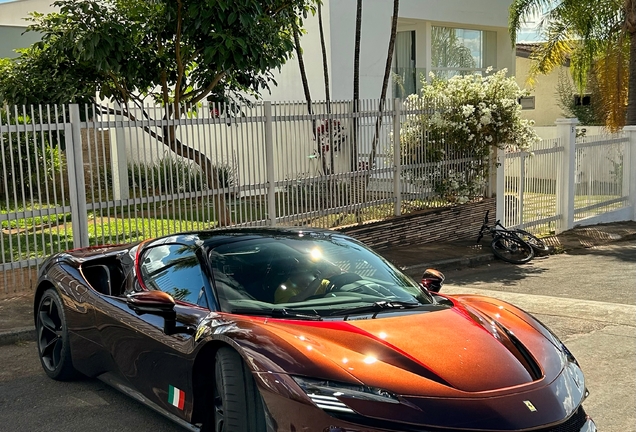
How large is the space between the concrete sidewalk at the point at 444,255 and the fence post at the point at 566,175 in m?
0.35

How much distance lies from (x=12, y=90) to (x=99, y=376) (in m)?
7.20

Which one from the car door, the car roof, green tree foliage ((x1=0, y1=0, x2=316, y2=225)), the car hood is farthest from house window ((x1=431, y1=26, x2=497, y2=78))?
the car hood

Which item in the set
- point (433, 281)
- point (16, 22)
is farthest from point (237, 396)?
point (16, 22)

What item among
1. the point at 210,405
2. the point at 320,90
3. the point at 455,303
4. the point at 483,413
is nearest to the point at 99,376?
the point at 210,405

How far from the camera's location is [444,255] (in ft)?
40.7

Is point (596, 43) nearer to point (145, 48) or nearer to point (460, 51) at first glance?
point (460, 51)

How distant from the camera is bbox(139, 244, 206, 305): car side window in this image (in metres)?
4.45

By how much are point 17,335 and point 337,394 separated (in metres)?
4.98

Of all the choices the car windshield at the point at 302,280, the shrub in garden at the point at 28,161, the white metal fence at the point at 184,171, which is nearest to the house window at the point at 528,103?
the white metal fence at the point at 184,171

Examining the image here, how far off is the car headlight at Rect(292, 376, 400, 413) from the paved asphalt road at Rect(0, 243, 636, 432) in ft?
5.33

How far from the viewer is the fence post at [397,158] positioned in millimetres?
13109

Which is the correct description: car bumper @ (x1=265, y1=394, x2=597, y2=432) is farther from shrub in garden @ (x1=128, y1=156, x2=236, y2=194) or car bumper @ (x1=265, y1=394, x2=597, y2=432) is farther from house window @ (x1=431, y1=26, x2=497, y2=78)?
house window @ (x1=431, y1=26, x2=497, y2=78)

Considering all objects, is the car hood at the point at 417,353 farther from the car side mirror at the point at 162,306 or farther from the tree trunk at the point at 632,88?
the tree trunk at the point at 632,88

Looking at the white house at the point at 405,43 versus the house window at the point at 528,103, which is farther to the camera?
the house window at the point at 528,103
